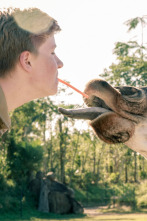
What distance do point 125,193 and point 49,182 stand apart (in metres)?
5.31

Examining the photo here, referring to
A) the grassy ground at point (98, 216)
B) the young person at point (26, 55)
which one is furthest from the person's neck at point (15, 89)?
the grassy ground at point (98, 216)

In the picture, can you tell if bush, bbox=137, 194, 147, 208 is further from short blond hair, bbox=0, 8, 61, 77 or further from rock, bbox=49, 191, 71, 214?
short blond hair, bbox=0, 8, 61, 77

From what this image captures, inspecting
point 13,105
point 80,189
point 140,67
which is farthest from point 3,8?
point 80,189

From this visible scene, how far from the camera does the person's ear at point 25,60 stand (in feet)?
4.04

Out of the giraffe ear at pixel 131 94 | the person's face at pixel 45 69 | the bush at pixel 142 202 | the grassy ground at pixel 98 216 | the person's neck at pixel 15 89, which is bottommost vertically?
the grassy ground at pixel 98 216

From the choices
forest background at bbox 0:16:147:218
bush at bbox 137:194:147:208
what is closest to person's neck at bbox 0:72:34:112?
forest background at bbox 0:16:147:218

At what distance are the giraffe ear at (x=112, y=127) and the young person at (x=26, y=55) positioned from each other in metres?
0.67

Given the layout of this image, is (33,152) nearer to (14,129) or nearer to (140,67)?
(14,129)

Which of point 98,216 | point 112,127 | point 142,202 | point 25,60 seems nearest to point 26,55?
point 25,60

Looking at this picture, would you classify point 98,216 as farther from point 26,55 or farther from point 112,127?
point 26,55

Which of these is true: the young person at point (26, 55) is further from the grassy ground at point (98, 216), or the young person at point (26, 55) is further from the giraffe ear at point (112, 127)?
the grassy ground at point (98, 216)

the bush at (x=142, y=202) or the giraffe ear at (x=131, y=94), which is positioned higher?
the giraffe ear at (x=131, y=94)

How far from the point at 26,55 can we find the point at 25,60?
0.05ft

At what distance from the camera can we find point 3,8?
4.26 feet
